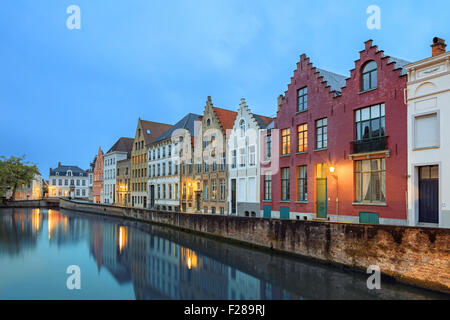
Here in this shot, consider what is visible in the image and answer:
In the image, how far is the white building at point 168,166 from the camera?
37.8 m

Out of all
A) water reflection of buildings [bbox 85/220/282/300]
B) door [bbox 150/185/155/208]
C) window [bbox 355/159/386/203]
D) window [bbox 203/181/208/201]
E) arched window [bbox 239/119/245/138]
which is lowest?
water reflection of buildings [bbox 85/220/282/300]

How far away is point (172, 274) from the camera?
15.4 m

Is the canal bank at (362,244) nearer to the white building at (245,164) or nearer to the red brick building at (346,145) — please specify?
the red brick building at (346,145)

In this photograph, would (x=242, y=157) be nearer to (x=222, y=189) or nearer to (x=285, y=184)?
(x=222, y=189)

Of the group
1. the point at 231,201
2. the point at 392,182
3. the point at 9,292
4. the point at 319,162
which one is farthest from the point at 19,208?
the point at 392,182

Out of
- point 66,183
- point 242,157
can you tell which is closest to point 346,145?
point 242,157

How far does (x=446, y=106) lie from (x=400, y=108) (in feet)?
7.23

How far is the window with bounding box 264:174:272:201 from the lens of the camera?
78.0ft

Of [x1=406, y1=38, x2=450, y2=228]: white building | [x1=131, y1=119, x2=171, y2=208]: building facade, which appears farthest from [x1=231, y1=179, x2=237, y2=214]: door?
[x1=131, y1=119, x2=171, y2=208]: building facade

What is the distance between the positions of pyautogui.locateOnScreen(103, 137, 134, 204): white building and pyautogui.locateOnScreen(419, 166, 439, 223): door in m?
50.2

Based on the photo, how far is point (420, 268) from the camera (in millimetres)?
10758

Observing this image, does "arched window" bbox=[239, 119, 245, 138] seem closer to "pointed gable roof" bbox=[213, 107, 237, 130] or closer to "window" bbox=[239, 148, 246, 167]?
"window" bbox=[239, 148, 246, 167]

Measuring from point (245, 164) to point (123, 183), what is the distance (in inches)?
1268
